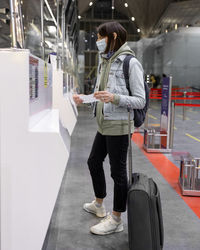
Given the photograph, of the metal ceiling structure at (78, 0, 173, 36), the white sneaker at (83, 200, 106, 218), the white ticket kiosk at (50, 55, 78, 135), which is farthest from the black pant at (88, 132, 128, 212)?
the metal ceiling structure at (78, 0, 173, 36)

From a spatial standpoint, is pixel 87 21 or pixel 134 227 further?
pixel 87 21

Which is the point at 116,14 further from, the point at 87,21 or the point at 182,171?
the point at 182,171

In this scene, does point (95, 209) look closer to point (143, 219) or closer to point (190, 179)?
point (143, 219)

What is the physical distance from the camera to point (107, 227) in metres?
2.69

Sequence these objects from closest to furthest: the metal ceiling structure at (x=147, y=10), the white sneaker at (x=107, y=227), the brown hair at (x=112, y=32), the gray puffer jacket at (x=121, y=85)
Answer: the gray puffer jacket at (x=121, y=85), the brown hair at (x=112, y=32), the white sneaker at (x=107, y=227), the metal ceiling structure at (x=147, y=10)

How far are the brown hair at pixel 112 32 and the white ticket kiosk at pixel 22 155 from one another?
2.93 feet

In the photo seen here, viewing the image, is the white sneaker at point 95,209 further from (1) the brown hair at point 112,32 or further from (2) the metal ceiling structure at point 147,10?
(2) the metal ceiling structure at point 147,10

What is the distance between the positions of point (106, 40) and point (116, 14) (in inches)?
1230

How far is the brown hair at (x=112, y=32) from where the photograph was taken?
7.95ft

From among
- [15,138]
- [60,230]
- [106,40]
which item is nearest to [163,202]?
[60,230]

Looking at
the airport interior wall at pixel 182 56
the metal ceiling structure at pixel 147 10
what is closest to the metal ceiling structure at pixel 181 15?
→ the metal ceiling structure at pixel 147 10

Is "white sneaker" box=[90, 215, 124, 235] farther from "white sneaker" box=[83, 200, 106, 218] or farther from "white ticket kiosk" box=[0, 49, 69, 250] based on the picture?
"white ticket kiosk" box=[0, 49, 69, 250]

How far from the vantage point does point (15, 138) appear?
138 centimetres

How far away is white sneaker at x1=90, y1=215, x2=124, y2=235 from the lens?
8.81 ft
